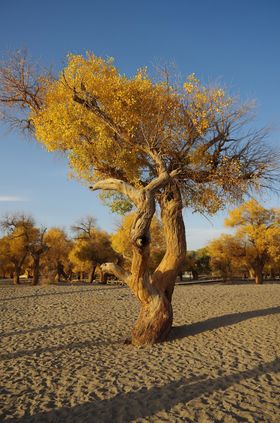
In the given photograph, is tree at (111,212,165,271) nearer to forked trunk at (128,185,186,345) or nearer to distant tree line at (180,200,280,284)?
distant tree line at (180,200,280,284)

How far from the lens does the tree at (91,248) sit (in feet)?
172

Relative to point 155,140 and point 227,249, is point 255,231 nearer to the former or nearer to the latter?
point 227,249

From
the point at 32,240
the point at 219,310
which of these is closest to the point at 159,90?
the point at 219,310

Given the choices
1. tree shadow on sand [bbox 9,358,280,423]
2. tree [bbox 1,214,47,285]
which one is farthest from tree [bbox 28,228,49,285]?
tree shadow on sand [bbox 9,358,280,423]

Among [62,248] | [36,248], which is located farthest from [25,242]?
[62,248]

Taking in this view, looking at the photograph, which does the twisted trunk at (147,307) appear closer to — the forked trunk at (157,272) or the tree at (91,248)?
the forked trunk at (157,272)

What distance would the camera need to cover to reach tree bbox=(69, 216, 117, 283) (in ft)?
172

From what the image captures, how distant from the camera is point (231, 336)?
40.5ft

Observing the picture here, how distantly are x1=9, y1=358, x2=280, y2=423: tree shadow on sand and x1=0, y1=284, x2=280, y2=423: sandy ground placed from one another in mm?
19

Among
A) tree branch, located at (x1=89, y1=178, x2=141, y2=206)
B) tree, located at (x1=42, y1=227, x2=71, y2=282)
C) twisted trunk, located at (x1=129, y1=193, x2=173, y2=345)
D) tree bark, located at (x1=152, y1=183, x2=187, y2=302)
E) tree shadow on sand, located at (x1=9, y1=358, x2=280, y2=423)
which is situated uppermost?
tree, located at (x1=42, y1=227, x2=71, y2=282)

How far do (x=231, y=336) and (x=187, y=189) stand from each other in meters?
5.68

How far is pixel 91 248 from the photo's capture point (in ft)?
172

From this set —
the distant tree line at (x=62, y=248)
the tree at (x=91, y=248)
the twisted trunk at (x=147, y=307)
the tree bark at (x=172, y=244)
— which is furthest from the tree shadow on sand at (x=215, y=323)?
the tree at (x=91, y=248)

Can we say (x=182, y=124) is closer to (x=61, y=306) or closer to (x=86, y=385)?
(x=86, y=385)
